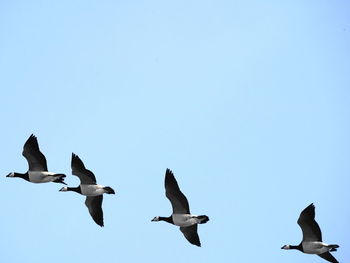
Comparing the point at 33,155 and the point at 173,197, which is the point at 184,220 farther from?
the point at 33,155

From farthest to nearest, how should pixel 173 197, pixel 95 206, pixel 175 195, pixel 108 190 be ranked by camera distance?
pixel 95 206 → pixel 108 190 → pixel 173 197 → pixel 175 195

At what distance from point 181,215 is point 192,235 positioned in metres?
1.58

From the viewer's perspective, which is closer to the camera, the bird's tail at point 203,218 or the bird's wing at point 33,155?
the bird's tail at point 203,218

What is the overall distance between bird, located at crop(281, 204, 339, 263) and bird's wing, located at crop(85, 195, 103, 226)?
1137cm

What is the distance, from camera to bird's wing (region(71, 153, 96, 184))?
5862 centimetres

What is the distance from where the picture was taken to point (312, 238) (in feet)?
190

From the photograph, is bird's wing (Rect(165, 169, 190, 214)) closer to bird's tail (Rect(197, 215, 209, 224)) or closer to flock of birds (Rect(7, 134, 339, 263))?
flock of birds (Rect(7, 134, 339, 263))

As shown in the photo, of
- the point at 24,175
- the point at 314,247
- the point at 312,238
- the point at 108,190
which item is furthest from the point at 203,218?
the point at 24,175

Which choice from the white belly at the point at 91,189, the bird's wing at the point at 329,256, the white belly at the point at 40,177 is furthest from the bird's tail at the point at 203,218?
the white belly at the point at 40,177

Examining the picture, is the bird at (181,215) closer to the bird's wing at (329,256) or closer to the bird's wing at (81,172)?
the bird's wing at (81,172)

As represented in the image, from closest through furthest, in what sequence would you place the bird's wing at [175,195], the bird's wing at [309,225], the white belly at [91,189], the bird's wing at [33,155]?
the bird's wing at [309,225] < the bird's wing at [175,195] < the bird's wing at [33,155] < the white belly at [91,189]

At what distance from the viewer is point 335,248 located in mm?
56812

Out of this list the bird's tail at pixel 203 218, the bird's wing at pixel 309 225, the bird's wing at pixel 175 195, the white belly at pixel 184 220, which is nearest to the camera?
the bird's wing at pixel 309 225

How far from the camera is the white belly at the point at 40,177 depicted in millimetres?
58688
